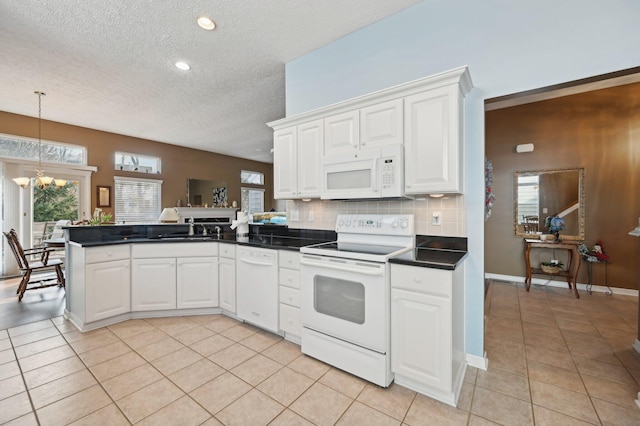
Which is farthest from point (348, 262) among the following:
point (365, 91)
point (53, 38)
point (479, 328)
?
point (53, 38)

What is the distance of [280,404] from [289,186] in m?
1.93

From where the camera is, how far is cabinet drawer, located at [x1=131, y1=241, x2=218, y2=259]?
302 cm

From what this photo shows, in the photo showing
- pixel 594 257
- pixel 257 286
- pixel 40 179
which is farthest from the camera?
pixel 40 179

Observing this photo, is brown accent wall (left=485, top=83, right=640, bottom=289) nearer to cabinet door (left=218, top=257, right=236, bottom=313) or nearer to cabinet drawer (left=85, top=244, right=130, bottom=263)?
cabinet door (left=218, top=257, right=236, bottom=313)

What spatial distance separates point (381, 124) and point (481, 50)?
96cm

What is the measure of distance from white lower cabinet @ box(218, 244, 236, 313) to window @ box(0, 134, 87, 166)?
16.5 feet

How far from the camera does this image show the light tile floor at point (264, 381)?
64.8 inches

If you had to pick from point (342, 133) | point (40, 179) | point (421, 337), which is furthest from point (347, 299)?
point (40, 179)

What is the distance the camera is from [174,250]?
306 cm

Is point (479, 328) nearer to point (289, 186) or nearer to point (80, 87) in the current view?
point (289, 186)

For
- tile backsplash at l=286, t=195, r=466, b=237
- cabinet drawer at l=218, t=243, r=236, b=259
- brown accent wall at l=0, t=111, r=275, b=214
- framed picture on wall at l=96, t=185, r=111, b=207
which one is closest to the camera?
tile backsplash at l=286, t=195, r=466, b=237

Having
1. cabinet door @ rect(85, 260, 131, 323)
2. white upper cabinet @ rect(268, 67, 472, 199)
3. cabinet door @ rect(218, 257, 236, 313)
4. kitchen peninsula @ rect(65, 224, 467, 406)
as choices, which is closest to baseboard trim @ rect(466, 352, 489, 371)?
kitchen peninsula @ rect(65, 224, 467, 406)

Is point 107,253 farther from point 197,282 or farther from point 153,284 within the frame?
point 197,282

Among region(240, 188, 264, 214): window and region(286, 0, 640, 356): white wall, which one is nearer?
region(286, 0, 640, 356): white wall
